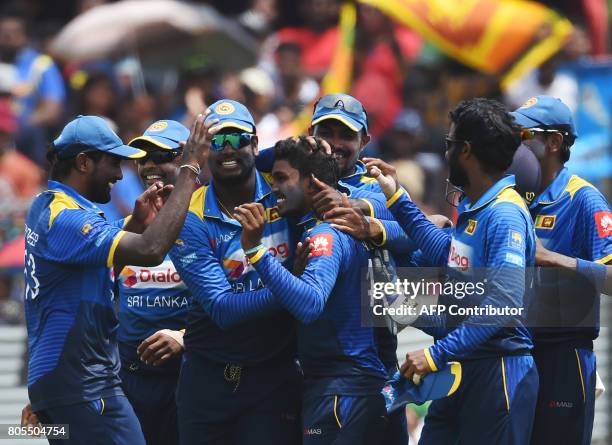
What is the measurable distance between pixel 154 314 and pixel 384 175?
5.49 ft

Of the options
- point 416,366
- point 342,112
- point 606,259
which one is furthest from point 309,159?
point 606,259

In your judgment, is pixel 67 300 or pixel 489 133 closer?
pixel 489 133

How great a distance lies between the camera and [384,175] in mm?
7152

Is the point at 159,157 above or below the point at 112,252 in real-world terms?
above

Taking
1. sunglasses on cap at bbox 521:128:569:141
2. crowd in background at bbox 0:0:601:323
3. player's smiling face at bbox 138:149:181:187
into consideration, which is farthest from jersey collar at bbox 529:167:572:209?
crowd in background at bbox 0:0:601:323

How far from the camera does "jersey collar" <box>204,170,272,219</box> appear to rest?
7.17 metres

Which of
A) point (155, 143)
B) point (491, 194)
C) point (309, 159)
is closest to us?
point (491, 194)

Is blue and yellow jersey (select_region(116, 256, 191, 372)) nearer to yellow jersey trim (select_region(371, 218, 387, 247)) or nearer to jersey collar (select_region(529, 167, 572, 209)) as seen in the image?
yellow jersey trim (select_region(371, 218, 387, 247))

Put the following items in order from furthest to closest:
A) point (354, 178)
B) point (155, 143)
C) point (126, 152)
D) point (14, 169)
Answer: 1. point (14, 169)
2. point (155, 143)
3. point (354, 178)
4. point (126, 152)

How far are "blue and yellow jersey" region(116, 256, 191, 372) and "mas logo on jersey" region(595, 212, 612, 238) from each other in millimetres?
2386

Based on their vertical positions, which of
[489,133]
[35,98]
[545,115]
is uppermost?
[35,98]

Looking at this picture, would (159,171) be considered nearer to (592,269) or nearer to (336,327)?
(336,327)

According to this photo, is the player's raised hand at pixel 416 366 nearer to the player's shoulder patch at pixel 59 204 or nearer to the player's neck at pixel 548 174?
the player's neck at pixel 548 174

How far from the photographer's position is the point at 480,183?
266 inches
